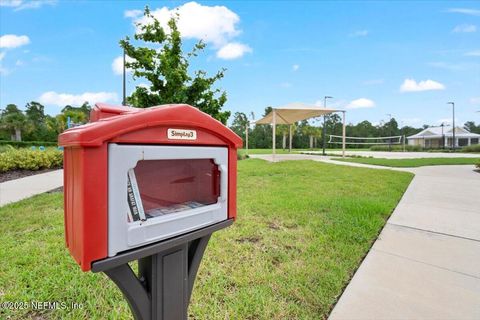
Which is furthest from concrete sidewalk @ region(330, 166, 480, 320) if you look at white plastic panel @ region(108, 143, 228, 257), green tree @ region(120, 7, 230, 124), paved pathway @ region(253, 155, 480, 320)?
green tree @ region(120, 7, 230, 124)

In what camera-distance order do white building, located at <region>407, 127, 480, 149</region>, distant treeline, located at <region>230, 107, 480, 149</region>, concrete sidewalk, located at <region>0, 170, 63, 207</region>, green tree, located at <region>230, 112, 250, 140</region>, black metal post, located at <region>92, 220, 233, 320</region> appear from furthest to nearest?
1. green tree, located at <region>230, 112, 250, 140</region>
2. distant treeline, located at <region>230, 107, 480, 149</region>
3. white building, located at <region>407, 127, 480, 149</region>
4. concrete sidewalk, located at <region>0, 170, 63, 207</region>
5. black metal post, located at <region>92, 220, 233, 320</region>

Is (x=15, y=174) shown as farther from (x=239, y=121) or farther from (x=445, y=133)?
(x=445, y=133)

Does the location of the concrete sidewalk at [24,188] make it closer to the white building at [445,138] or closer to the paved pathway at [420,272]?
the paved pathway at [420,272]

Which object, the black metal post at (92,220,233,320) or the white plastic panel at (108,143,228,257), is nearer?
the white plastic panel at (108,143,228,257)

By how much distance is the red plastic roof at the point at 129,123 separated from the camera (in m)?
0.72

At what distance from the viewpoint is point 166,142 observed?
0.90 meters

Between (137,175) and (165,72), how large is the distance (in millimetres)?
6193

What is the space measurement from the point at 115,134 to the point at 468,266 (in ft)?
10.1

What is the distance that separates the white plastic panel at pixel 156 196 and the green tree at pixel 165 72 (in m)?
5.94

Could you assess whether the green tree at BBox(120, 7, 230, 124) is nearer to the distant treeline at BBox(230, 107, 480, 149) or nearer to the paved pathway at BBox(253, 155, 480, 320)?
the paved pathway at BBox(253, 155, 480, 320)

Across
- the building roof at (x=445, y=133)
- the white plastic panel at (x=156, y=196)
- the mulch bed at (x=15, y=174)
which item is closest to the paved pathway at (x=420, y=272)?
the white plastic panel at (x=156, y=196)

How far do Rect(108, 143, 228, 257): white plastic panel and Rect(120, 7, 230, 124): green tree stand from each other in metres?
5.94

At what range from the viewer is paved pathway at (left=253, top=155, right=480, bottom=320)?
1.77 metres

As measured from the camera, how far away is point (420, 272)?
2244 mm
